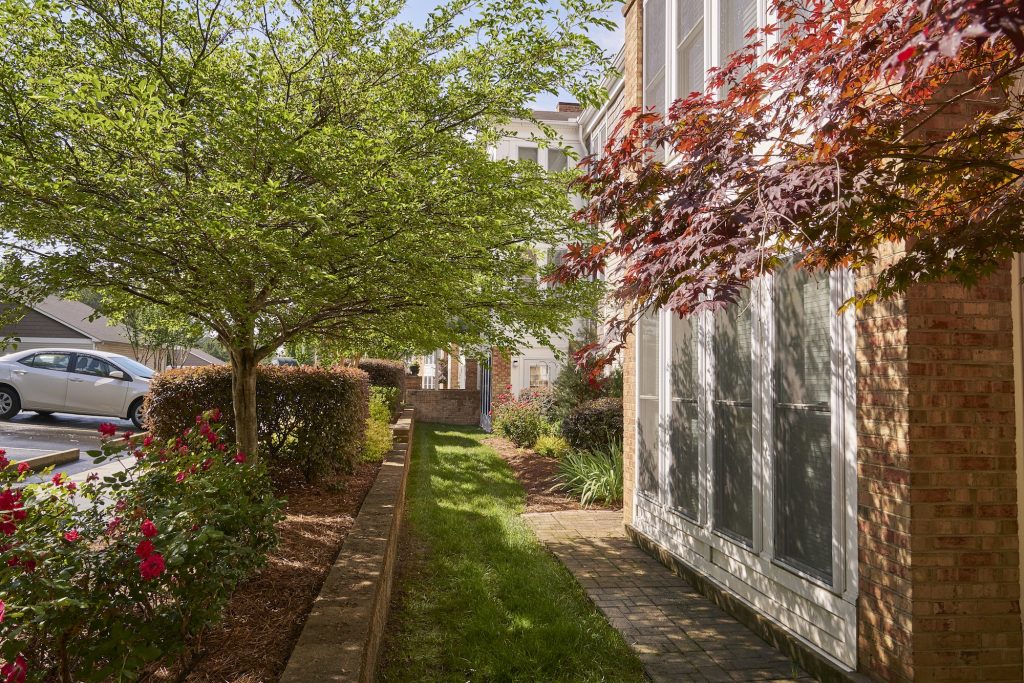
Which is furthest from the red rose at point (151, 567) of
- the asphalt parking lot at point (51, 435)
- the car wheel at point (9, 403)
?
the car wheel at point (9, 403)

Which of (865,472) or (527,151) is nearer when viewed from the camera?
(865,472)

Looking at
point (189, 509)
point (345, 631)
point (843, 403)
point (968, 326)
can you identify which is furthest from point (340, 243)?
point (968, 326)

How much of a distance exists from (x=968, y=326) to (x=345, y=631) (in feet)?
11.3

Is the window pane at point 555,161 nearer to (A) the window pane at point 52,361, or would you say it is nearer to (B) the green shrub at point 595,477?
(B) the green shrub at point 595,477

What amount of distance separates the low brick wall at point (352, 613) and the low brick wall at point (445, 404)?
1437 centimetres

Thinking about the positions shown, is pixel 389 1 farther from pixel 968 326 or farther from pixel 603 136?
pixel 603 136

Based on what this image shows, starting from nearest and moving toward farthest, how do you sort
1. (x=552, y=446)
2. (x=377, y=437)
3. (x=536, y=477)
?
1. (x=377, y=437)
2. (x=536, y=477)
3. (x=552, y=446)

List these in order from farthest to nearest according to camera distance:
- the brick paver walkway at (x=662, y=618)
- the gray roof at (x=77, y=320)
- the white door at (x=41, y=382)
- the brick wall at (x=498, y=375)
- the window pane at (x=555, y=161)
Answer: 1. the gray roof at (x=77, y=320)
2. the window pane at (x=555, y=161)
3. the brick wall at (x=498, y=375)
4. the white door at (x=41, y=382)
5. the brick paver walkway at (x=662, y=618)

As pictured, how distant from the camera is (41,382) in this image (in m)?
14.8

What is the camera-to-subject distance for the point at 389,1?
4949mm

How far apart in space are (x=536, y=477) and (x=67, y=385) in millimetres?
10867

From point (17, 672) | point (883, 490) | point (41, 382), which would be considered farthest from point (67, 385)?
point (883, 490)

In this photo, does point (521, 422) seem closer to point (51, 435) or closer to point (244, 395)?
point (244, 395)

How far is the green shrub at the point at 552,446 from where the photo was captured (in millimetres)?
12469
